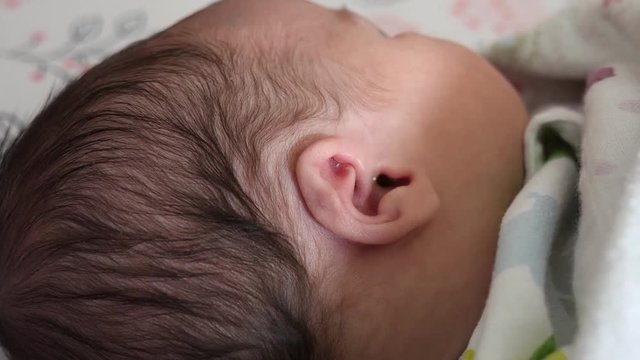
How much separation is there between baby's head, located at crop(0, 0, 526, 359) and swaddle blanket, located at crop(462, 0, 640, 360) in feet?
0.14

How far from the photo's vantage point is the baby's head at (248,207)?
21.7 inches

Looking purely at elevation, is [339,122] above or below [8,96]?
below

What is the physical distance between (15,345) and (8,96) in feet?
1.55

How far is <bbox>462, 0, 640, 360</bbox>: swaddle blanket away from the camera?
1.45 ft

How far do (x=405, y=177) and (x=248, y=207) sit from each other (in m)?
0.13

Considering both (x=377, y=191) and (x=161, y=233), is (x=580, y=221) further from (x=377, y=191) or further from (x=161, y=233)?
(x=161, y=233)

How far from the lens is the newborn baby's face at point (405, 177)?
0.58 meters

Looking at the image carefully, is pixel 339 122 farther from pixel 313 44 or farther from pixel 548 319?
pixel 548 319

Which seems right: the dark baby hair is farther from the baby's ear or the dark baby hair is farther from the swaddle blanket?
the swaddle blanket

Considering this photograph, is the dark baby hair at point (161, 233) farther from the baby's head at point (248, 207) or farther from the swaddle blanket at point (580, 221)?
the swaddle blanket at point (580, 221)

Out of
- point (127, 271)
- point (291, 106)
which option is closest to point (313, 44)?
point (291, 106)

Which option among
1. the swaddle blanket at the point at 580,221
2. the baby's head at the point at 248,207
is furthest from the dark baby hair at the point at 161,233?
the swaddle blanket at the point at 580,221

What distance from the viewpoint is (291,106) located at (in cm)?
61

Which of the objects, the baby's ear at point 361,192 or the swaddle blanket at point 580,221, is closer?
the swaddle blanket at point 580,221
